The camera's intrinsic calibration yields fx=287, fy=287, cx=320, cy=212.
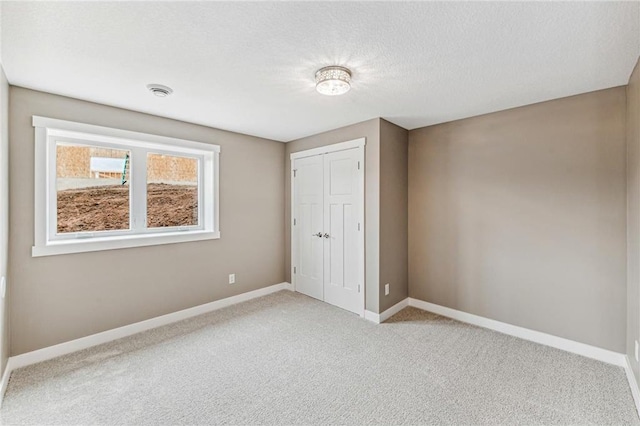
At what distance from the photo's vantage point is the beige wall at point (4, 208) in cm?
208

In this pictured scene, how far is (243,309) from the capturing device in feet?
12.0

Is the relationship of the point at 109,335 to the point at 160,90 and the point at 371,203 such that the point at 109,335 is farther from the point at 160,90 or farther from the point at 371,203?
the point at 371,203

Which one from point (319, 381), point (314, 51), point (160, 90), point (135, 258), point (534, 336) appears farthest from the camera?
point (135, 258)

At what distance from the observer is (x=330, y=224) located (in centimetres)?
388

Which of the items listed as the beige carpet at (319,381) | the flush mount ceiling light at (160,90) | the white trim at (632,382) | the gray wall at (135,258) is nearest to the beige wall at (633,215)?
the white trim at (632,382)

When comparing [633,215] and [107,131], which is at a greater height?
[107,131]

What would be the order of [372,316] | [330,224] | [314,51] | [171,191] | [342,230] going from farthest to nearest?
[330,224]
[342,230]
[171,191]
[372,316]
[314,51]

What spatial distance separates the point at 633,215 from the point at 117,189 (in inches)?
184

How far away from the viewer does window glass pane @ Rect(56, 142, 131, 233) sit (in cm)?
277

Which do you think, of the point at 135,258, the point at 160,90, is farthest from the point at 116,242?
the point at 160,90

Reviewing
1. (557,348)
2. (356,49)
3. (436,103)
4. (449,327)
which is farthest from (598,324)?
(356,49)

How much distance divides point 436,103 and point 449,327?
2.37 m

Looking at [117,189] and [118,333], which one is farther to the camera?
[117,189]

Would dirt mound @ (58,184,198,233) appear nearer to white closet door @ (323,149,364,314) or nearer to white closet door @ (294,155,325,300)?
white closet door @ (294,155,325,300)
